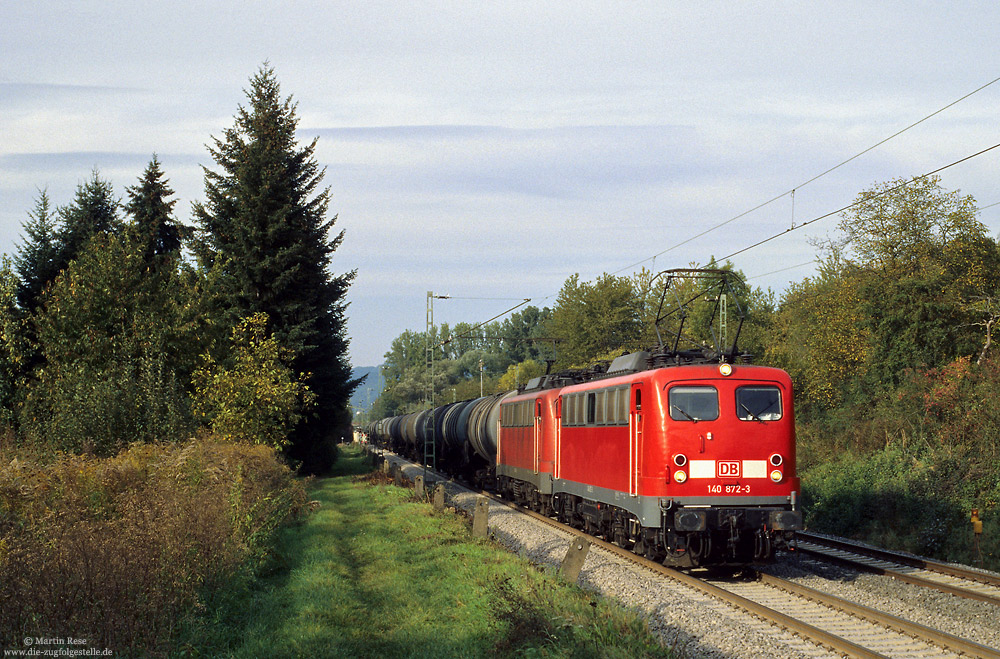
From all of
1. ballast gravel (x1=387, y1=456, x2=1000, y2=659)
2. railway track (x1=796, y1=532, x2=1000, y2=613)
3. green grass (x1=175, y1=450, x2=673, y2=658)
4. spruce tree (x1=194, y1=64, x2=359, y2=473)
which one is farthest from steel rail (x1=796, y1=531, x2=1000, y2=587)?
spruce tree (x1=194, y1=64, x2=359, y2=473)

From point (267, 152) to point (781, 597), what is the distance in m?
26.5

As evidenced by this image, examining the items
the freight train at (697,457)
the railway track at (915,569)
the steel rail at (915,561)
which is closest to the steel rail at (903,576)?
the railway track at (915,569)

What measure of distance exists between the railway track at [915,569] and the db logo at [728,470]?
290 cm

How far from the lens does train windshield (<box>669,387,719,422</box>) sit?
1432cm

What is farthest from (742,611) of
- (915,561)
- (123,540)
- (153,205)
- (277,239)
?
(153,205)

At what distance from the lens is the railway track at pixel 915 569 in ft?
41.8

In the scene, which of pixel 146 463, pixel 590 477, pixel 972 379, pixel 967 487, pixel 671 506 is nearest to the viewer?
pixel 671 506

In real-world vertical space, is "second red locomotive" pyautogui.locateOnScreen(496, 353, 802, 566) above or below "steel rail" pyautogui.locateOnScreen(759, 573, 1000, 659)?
above

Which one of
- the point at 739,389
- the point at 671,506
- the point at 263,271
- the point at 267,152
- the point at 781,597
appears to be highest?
the point at 267,152

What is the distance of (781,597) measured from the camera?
42.1ft

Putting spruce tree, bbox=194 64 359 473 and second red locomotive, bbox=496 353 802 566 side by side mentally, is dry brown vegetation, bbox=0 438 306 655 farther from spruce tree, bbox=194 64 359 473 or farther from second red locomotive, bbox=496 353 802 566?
spruce tree, bbox=194 64 359 473

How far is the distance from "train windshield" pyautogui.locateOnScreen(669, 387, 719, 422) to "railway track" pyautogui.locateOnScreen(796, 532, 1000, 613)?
378 centimetres

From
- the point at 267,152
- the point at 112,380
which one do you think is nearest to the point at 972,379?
the point at 112,380

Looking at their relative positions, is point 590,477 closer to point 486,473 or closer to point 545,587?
point 545,587
